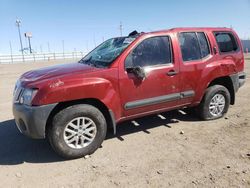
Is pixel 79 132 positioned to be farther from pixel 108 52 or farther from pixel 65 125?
pixel 108 52

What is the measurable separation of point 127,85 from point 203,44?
2.01m

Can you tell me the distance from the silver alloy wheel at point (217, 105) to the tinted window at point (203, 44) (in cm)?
91

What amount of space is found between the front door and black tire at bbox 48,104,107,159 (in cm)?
55

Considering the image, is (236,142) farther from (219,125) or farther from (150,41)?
(150,41)

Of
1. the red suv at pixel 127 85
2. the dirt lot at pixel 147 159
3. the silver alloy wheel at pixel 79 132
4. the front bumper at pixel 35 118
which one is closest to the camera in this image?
the dirt lot at pixel 147 159

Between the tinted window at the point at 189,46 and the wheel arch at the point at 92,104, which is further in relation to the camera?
the tinted window at the point at 189,46

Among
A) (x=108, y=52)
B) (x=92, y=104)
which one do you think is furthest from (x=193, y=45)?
(x=92, y=104)

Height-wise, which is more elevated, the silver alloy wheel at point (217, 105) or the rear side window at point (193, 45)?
the rear side window at point (193, 45)

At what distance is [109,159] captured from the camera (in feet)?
14.4

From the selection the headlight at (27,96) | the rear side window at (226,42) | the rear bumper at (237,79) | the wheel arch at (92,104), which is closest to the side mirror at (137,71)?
the wheel arch at (92,104)

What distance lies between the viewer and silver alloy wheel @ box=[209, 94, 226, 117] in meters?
6.07

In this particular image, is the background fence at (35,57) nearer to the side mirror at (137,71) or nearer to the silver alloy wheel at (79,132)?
the side mirror at (137,71)

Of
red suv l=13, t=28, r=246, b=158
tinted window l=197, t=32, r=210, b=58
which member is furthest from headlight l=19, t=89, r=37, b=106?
tinted window l=197, t=32, r=210, b=58

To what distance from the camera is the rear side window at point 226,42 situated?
6109 millimetres
